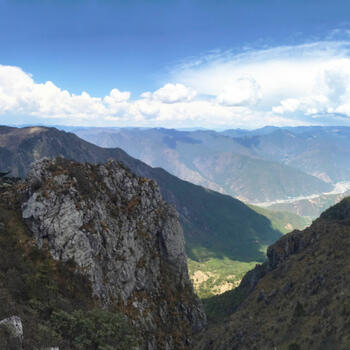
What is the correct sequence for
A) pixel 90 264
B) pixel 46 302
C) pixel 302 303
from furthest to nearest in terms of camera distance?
pixel 302 303, pixel 90 264, pixel 46 302

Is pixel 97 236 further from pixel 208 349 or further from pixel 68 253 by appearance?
pixel 208 349

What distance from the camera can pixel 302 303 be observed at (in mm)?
63688

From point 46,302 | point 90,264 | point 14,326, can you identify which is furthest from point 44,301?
point 90,264

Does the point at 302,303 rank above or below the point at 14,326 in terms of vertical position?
below

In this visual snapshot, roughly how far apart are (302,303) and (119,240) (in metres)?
45.3

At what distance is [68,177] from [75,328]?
3920 centimetres

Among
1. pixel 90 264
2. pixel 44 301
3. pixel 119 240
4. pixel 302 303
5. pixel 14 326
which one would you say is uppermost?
pixel 14 326

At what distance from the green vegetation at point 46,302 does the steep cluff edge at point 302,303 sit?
30.0 m

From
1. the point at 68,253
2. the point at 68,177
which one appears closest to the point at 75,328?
the point at 68,253

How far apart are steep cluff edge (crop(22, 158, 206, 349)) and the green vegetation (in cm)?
306

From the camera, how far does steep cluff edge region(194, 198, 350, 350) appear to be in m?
→ 47.5

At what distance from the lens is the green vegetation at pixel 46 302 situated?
30.6 m

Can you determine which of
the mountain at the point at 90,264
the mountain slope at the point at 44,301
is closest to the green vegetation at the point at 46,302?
the mountain slope at the point at 44,301

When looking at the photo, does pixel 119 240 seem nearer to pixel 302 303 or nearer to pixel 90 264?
pixel 90 264
